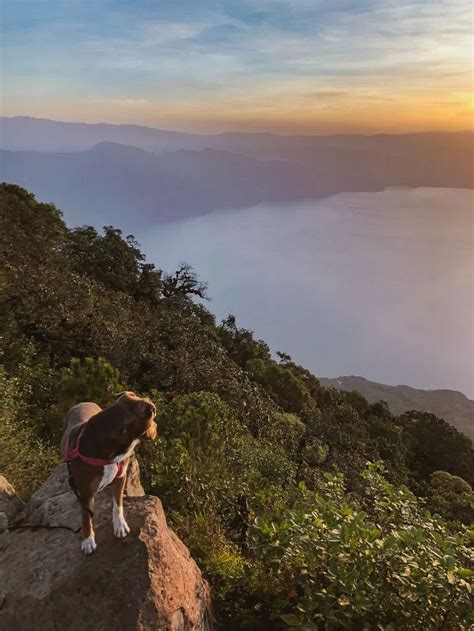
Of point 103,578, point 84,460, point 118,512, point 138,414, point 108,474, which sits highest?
point 138,414

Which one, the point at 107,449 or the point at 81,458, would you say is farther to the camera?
the point at 81,458

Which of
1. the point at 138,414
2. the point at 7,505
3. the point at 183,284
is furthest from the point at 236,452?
the point at 183,284

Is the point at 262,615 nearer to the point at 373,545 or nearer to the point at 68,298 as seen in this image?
the point at 373,545

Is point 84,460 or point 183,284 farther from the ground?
point 84,460

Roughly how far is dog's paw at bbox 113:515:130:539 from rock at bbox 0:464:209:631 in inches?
2.1

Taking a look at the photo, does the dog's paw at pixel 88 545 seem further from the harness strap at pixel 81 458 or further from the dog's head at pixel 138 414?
the dog's head at pixel 138 414

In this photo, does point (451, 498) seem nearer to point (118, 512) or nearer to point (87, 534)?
point (118, 512)

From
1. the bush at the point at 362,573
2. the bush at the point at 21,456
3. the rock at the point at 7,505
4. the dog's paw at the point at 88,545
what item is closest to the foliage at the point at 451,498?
the bush at the point at 21,456

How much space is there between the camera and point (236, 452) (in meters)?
11.5

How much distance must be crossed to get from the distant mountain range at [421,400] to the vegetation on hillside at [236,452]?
251 ft

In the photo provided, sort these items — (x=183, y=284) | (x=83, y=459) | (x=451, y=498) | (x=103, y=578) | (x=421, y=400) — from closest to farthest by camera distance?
(x=83, y=459) < (x=103, y=578) < (x=451, y=498) < (x=183, y=284) < (x=421, y=400)

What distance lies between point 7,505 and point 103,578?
2.30 m

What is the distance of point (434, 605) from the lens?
13.7ft

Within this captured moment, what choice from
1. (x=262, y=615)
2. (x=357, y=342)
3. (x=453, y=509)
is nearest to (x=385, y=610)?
(x=262, y=615)
